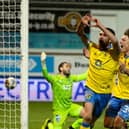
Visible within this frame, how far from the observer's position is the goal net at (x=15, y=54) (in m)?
10.3

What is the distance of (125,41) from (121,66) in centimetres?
45

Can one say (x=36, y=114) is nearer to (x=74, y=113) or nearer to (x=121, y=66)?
(x=74, y=113)

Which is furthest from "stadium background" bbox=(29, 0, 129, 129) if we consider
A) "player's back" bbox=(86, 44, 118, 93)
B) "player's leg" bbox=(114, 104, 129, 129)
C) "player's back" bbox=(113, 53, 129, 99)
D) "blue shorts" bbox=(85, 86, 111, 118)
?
"player's leg" bbox=(114, 104, 129, 129)

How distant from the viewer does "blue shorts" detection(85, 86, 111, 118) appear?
10523 millimetres

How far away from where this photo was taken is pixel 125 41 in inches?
378

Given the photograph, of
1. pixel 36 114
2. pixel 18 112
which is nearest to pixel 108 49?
pixel 18 112

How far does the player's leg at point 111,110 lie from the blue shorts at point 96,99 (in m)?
0.20

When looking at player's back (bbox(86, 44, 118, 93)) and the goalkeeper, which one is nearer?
player's back (bbox(86, 44, 118, 93))

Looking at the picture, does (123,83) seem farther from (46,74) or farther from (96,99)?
(46,74)

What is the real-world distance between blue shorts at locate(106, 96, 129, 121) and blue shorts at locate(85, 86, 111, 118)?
0.78 ft

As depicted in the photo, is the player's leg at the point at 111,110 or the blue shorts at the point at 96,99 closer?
the player's leg at the point at 111,110

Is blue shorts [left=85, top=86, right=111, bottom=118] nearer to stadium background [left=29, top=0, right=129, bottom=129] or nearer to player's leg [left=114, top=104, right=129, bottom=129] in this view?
player's leg [left=114, top=104, right=129, bottom=129]

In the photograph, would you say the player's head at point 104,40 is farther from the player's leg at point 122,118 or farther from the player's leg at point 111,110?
the player's leg at point 122,118

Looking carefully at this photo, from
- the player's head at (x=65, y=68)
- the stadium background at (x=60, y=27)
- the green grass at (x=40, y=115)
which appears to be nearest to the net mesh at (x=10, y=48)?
the player's head at (x=65, y=68)
